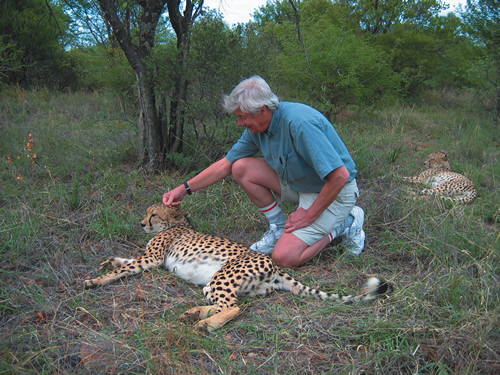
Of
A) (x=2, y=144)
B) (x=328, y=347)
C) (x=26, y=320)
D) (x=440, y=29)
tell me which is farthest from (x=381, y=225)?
(x=440, y=29)

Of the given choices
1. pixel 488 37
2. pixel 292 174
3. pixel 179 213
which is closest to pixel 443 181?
pixel 292 174

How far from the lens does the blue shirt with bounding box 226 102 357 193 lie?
2.71 m

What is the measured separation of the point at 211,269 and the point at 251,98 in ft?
4.06

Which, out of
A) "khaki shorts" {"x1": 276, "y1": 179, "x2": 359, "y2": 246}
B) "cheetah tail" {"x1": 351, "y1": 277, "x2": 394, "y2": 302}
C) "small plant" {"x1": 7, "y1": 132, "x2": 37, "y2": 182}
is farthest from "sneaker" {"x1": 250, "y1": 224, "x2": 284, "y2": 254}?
"small plant" {"x1": 7, "y1": 132, "x2": 37, "y2": 182}

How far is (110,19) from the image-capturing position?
4.21 m

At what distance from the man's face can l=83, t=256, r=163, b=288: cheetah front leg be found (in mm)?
1232

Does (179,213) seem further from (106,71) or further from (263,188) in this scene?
(106,71)

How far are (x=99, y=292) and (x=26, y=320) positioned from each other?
0.48m

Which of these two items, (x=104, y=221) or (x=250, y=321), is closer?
(x=250, y=321)

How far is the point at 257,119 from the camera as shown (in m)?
2.88

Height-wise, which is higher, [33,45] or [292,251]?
[33,45]

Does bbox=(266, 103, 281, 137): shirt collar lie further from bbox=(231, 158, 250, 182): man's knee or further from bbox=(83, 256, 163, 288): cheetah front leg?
bbox=(83, 256, 163, 288): cheetah front leg

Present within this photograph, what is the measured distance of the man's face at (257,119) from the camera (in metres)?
2.86

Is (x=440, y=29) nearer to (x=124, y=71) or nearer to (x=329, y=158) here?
(x=124, y=71)
